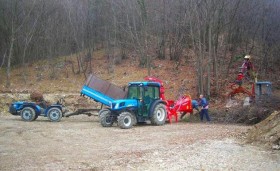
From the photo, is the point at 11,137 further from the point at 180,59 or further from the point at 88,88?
the point at 180,59

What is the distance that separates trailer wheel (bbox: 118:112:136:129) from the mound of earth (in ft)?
17.9

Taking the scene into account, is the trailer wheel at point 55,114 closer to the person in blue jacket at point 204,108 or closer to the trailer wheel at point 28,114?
the trailer wheel at point 28,114

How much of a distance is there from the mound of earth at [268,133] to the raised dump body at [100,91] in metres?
7.56

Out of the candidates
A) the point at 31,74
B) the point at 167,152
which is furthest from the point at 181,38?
the point at 167,152

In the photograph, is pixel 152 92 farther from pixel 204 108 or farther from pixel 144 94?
pixel 204 108

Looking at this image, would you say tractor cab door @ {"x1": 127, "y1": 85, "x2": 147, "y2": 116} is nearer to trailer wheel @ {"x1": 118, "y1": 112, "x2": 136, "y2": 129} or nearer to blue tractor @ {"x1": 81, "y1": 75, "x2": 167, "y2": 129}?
blue tractor @ {"x1": 81, "y1": 75, "x2": 167, "y2": 129}

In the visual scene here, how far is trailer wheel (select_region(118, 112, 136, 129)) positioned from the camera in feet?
50.5

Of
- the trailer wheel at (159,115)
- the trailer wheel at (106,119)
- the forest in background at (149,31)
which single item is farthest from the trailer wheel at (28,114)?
the forest in background at (149,31)

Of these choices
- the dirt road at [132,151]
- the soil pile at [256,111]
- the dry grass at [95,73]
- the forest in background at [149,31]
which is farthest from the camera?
the dry grass at [95,73]

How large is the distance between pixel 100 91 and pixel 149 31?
14909mm

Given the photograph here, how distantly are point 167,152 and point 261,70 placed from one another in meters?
20.7

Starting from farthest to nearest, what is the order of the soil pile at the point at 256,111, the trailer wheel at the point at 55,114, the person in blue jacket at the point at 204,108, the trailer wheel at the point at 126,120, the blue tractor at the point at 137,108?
the trailer wheel at the point at 55,114, the person in blue jacket at the point at 204,108, the blue tractor at the point at 137,108, the soil pile at the point at 256,111, the trailer wheel at the point at 126,120

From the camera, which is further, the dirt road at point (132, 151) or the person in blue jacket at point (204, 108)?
the person in blue jacket at point (204, 108)

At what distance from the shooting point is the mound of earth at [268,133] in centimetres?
1058
